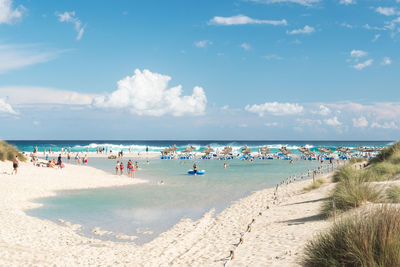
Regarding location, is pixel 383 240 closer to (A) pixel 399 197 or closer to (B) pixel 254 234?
(B) pixel 254 234

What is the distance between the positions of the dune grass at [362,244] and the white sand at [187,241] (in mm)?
2167

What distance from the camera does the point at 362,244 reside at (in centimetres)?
528

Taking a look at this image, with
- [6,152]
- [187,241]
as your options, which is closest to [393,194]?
[187,241]

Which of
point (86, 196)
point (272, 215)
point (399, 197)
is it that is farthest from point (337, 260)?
point (86, 196)

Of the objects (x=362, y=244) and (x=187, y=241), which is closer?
(x=362, y=244)

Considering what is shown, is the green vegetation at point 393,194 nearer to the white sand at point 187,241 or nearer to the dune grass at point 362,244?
the white sand at point 187,241

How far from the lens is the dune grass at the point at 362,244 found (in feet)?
16.7

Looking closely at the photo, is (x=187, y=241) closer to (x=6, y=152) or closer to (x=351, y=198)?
(x=351, y=198)

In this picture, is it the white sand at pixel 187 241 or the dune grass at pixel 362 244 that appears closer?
the dune grass at pixel 362 244

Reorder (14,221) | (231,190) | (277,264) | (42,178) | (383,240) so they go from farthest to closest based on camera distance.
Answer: (42,178) → (231,190) → (14,221) → (277,264) → (383,240)

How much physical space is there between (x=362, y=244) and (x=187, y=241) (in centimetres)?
738

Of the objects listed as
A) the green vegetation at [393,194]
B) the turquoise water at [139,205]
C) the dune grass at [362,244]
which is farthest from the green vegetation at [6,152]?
the dune grass at [362,244]

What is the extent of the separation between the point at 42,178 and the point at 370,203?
23.1 m

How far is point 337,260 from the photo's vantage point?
217 inches
